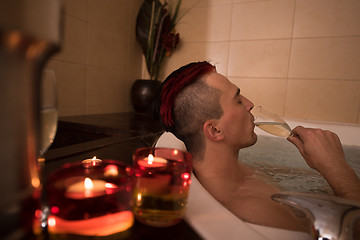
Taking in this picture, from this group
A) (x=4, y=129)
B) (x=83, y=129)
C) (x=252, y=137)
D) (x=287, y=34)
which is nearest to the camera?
(x=4, y=129)

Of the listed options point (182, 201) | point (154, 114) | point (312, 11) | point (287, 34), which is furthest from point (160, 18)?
point (182, 201)

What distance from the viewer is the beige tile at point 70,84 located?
1.60 metres

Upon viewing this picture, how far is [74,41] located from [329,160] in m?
1.60

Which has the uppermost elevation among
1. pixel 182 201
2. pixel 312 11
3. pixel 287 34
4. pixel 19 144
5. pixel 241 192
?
pixel 312 11

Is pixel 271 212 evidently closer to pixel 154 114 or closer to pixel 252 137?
pixel 252 137

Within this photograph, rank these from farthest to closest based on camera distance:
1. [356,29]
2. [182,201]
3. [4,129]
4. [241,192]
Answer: [356,29], [241,192], [182,201], [4,129]

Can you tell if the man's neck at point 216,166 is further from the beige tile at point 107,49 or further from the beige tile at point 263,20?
the beige tile at point 263,20

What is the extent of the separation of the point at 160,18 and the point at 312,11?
1.17 metres

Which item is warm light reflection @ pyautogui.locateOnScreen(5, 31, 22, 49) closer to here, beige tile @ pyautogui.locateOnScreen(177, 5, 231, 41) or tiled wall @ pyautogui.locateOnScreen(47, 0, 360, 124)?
tiled wall @ pyautogui.locateOnScreen(47, 0, 360, 124)

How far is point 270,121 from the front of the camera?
906 millimetres

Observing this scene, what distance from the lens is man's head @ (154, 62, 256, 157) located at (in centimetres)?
84

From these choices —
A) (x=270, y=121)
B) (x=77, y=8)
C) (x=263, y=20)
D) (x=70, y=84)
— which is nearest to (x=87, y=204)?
(x=270, y=121)

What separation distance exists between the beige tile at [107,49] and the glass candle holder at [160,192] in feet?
5.36

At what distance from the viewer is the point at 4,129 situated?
182mm
